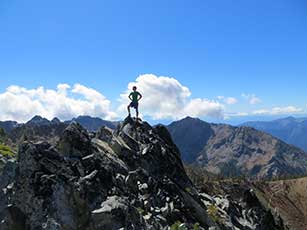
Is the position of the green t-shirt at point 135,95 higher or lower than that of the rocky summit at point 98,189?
higher

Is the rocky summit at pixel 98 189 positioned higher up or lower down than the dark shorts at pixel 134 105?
lower down

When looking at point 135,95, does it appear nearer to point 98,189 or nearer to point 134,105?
point 134,105

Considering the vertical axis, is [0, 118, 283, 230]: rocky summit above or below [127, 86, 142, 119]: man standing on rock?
below

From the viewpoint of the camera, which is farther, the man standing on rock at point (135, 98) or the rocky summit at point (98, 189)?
the man standing on rock at point (135, 98)

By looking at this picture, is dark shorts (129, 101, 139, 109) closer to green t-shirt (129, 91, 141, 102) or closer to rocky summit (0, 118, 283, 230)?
green t-shirt (129, 91, 141, 102)

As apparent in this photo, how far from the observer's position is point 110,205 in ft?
107

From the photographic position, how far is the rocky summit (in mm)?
31234

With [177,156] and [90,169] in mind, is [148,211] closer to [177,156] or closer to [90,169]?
[90,169]

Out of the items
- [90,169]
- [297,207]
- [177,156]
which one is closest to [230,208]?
[177,156]

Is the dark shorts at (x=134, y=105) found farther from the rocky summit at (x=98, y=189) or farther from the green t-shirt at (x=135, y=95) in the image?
the rocky summit at (x=98, y=189)

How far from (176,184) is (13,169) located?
18.9 meters

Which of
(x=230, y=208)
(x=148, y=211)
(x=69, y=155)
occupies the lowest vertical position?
(x=230, y=208)

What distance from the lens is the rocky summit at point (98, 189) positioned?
102 ft

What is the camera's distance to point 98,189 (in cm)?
3381
